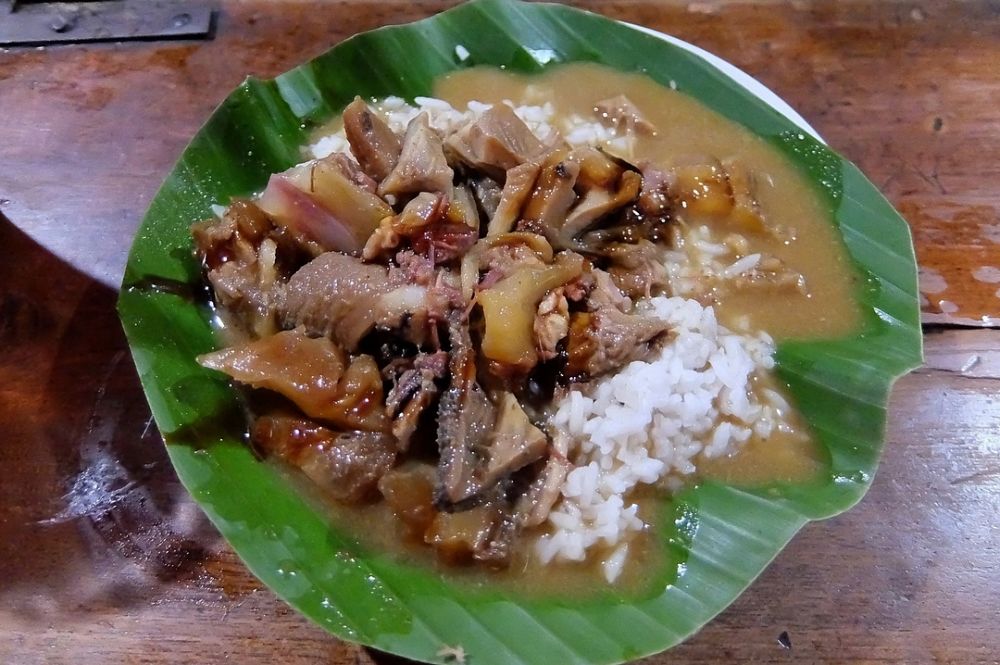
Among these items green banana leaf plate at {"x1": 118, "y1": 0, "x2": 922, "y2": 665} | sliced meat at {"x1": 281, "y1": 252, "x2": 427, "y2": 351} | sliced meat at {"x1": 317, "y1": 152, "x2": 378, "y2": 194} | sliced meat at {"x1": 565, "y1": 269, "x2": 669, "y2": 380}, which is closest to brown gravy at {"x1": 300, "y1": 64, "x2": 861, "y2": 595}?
green banana leaf plate at {"x1": 118, "y1": 0, "x2": 922, "y2": 665}

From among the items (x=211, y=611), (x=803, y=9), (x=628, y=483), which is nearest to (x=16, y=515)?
(x=211, y=611)

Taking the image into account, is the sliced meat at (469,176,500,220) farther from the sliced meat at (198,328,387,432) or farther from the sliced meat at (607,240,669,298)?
the sliced meat at (198,328,387,432)

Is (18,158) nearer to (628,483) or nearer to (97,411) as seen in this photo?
(97,411)

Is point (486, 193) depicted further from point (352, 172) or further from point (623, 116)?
point (623, 116)

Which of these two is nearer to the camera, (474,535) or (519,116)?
(474,535)

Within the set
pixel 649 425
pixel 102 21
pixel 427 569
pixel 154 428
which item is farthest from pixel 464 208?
pixel 102 21
